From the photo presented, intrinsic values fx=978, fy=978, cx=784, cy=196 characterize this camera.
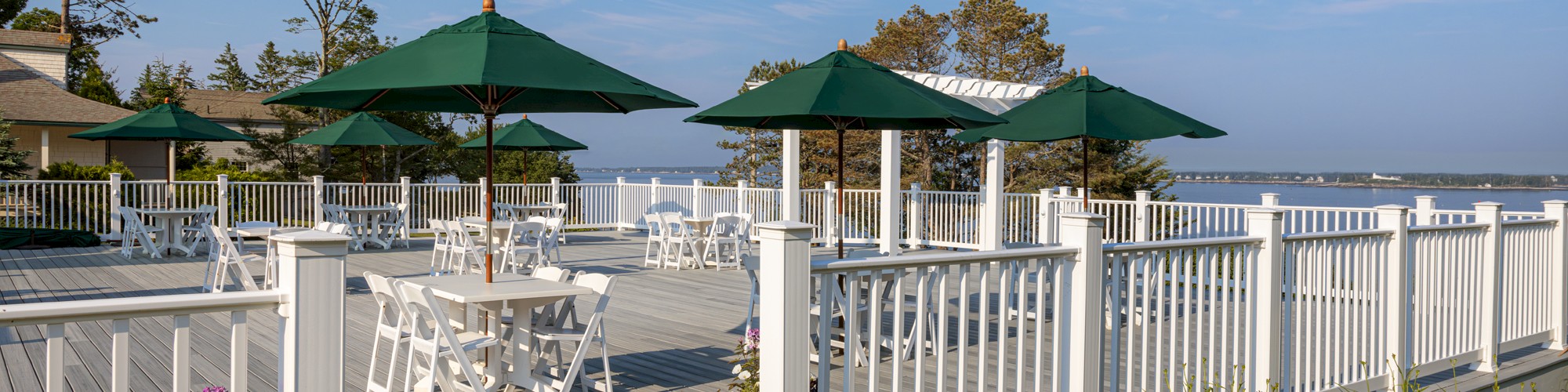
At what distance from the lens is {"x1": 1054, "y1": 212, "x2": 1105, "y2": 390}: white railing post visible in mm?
3604

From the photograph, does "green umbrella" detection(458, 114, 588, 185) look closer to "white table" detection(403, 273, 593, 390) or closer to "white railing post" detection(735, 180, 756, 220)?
"white railing post" detection(735, 180, 756, 220)

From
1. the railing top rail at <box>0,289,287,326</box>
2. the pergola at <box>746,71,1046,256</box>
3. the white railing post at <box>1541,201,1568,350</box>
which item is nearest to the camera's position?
the railing top rail at <box>0,289,287,326</box>

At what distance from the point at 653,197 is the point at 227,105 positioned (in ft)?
70.9

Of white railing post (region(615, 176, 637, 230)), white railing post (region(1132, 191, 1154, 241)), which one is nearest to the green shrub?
white railing post (region(615, 176, 637, 230))

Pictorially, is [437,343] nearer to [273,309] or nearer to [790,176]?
[273,309]

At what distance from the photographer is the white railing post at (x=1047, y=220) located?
11.0 m

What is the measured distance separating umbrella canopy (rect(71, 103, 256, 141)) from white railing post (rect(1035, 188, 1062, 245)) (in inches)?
386

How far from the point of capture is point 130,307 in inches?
81.7

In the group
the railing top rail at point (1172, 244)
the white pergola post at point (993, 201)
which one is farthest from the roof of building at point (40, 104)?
the railing top rail at point (1172, 244)

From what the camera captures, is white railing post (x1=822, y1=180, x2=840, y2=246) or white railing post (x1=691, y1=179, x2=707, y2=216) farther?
white railing post (x1=691, y1=179, x2=707, y2=216)

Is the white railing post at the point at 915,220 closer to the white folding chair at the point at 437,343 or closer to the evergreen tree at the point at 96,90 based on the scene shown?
the white folding chair at the point at 437,343

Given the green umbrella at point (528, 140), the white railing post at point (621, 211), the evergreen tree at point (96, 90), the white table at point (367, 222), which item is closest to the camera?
the white table at point (367, 222)

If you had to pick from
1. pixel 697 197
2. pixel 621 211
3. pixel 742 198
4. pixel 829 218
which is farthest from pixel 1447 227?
pixel 621 211

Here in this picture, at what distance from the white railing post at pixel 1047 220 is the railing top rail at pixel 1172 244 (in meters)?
6.69
